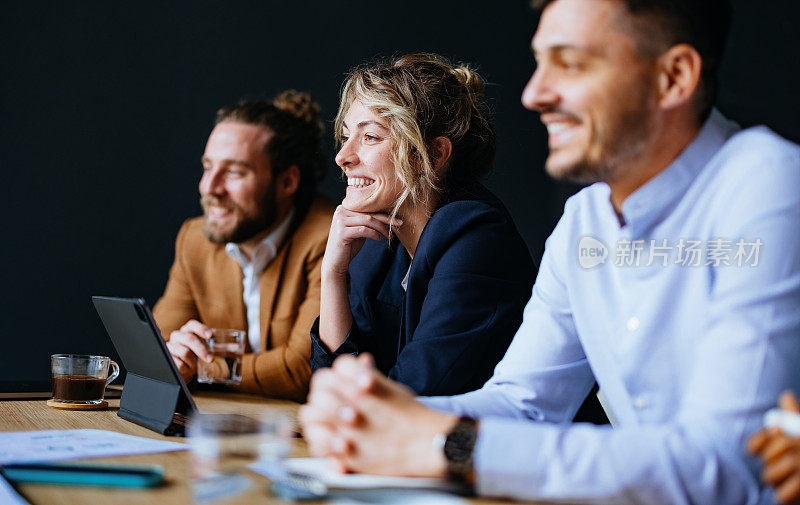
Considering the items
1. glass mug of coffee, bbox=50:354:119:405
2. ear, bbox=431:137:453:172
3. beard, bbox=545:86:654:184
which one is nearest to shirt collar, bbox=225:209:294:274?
ear, bbox=431:137:453:172

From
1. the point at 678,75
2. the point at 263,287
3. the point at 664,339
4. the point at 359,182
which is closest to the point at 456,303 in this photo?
the point at 359,182

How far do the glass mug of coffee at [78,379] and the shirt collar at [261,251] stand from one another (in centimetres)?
119

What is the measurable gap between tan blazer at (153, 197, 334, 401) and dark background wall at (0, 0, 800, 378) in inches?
41.0

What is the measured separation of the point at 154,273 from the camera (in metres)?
3.98

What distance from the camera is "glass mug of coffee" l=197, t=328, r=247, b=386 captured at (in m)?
2.10

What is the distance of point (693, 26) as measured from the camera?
115 cm

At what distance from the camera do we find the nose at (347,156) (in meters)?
1.99

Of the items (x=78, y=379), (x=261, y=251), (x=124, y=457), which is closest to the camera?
(x=124, y=457)

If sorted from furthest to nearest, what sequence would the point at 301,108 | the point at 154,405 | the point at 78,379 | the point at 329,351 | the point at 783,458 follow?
the point at 301,108
the point at 329,351
the point at 78,379
the point at 154,405
the point at 783,458

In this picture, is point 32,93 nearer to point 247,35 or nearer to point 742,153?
point 247,35
